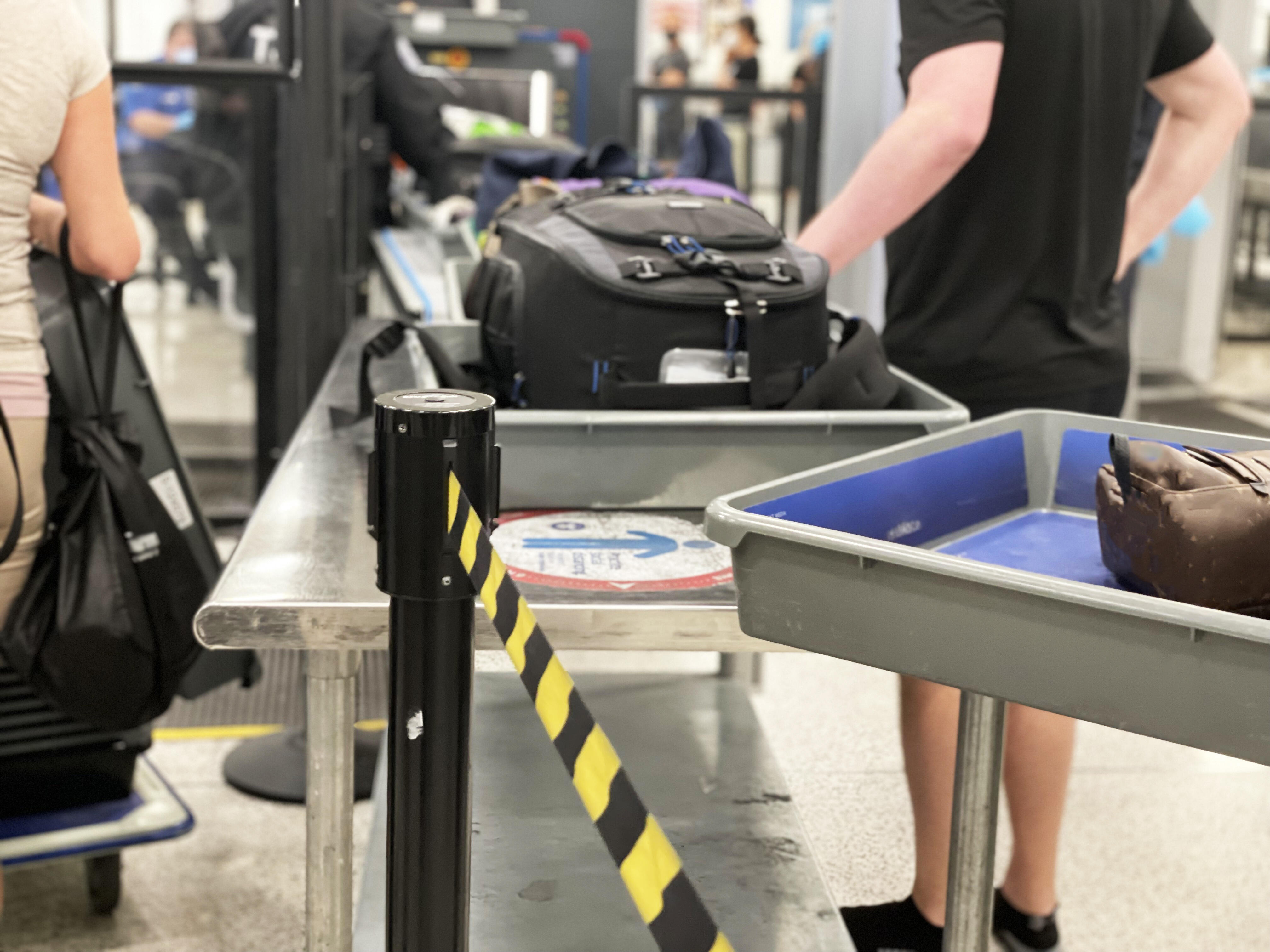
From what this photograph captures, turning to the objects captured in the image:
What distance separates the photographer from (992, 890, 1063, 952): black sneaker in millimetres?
1758

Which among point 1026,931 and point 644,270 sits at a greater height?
point 644,270

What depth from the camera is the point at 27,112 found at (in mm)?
1386

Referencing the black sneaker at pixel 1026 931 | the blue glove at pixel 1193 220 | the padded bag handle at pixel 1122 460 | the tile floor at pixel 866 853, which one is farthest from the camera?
the blue glove at pixel 1193 220

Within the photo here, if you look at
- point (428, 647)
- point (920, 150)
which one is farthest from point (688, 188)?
point (428, 647)

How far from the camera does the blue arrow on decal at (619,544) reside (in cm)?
117

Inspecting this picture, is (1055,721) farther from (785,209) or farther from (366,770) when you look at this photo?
(785,209)

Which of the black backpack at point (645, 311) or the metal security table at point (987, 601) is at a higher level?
the black backpack at point (645, 311)

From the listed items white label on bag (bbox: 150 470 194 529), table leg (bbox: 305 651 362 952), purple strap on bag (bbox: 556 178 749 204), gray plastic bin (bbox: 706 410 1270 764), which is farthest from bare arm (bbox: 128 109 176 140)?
gray plastic bin (bbox: 706 410 1270 764)

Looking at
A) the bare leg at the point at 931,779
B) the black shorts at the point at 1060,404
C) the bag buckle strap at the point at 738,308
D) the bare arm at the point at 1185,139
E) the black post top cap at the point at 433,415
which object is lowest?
the bare leg at the point at 931,779

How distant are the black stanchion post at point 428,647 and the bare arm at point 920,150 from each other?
2.40 ft

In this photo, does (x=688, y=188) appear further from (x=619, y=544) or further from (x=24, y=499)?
(x=24, y=499)

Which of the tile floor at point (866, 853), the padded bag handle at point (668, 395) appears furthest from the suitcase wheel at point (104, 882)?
the padded bag handle at point (668, 395)

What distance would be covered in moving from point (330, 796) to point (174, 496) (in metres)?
0.75

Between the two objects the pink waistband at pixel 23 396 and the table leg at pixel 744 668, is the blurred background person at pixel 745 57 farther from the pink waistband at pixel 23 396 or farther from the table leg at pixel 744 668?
the pink waistband at pixel 23 396
